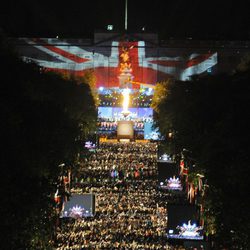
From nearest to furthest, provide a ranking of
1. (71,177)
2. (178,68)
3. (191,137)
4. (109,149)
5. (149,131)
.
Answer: (191,137)
(71,177)
(109,149)
(149,131)
(178,68)

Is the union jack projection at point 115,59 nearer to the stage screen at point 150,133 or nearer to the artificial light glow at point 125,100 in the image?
the artificial light glow at point 125,100

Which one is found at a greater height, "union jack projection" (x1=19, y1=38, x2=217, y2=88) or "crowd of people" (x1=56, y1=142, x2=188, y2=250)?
"union jack projection" (x1=19, y1=38, x2=217, y2=88)

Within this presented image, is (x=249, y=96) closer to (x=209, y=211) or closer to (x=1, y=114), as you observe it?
(x=209, y=211)

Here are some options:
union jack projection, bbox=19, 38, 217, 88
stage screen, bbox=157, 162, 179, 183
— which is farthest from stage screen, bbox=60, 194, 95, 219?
union jack projection, bbox=19, 38, 217, 88

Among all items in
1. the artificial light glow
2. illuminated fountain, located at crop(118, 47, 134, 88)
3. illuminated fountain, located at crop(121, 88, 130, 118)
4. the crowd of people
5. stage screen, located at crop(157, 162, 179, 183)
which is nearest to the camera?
the crowd of people

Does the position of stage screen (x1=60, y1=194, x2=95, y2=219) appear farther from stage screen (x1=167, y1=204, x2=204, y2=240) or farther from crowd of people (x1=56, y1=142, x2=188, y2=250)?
stage screen (x1=167, y1=204, x2=204, y2=240)

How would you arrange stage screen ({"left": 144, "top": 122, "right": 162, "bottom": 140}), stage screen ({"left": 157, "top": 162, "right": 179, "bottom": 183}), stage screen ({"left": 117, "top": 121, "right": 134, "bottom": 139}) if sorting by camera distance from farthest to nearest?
stage screen ({"left": 117, "top": 121, "right": 134, "bottom": 139}), stage screen ({"left": 144, "top": 122, "right": 162, "bottom": 140}), stage screen ({"left": 157, "top": 162, "right": 179, "bottom": 183})

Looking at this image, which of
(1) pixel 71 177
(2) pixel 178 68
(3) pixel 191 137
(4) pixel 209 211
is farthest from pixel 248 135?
(2) pixel 178 68

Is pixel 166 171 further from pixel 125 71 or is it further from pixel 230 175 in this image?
pixel 125 71
